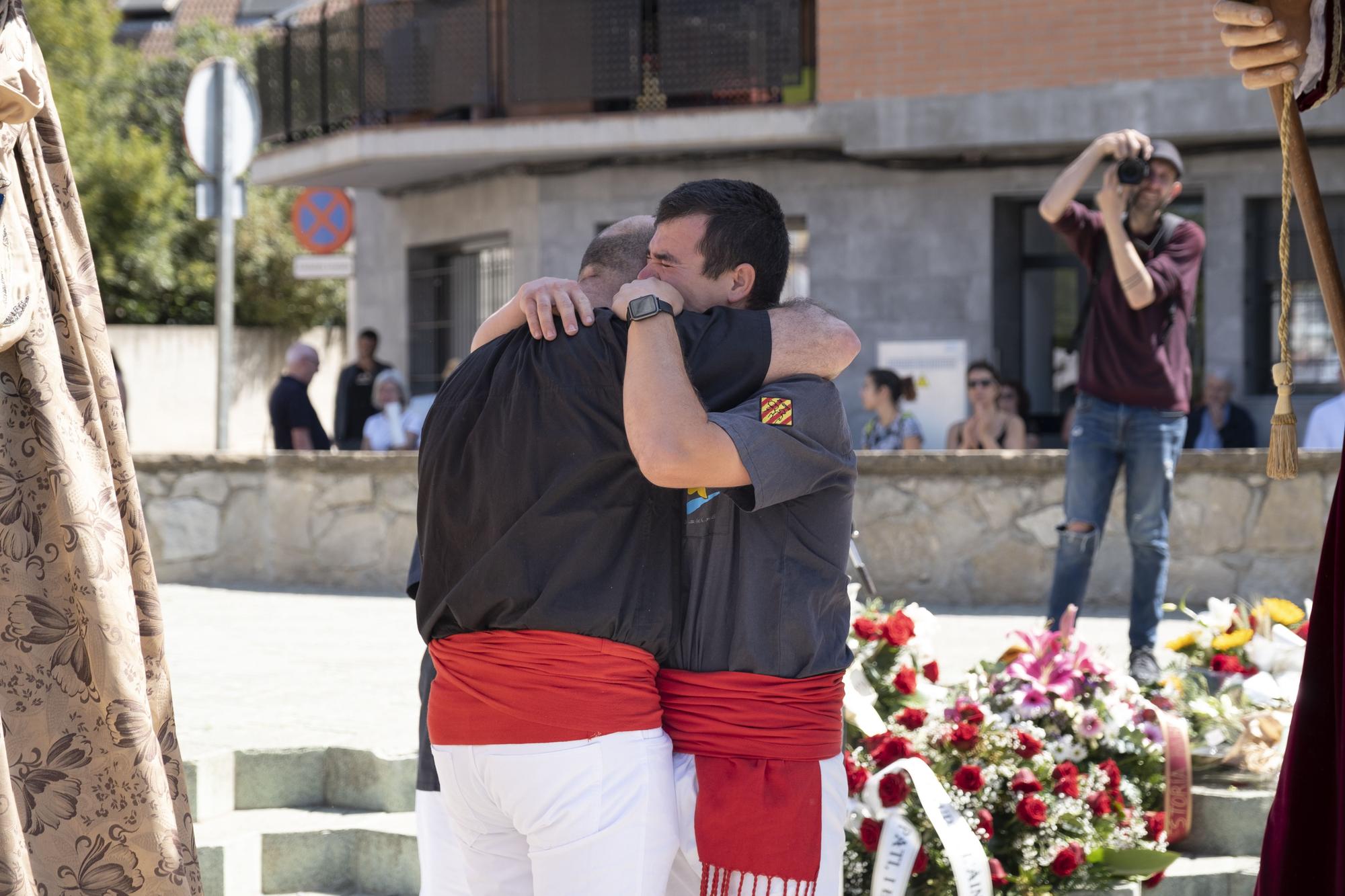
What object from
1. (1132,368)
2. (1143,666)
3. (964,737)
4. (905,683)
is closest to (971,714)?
(964,737)

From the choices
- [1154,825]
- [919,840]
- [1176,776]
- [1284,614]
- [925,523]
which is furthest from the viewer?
[925,523]

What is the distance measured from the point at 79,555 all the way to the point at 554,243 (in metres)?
13.4

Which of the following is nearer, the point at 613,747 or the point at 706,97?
the point at 613,747

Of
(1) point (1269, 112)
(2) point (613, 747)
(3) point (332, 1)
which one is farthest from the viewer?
(3) point (332, 1)

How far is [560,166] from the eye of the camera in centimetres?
1552

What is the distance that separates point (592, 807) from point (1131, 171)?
12.8ft

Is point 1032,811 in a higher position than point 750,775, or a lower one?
lower

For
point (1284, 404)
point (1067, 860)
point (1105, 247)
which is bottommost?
point (1067, 860)

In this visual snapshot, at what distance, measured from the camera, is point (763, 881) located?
2.45 m

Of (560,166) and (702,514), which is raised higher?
(560,166)

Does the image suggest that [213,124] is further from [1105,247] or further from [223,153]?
[1105,247]

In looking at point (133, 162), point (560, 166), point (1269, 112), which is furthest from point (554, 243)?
point (133, 162)

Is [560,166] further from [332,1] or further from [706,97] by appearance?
[332,1]

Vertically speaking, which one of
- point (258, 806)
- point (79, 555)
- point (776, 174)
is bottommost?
point (258, 806)
